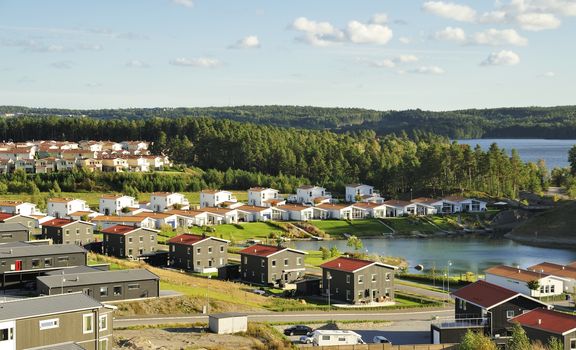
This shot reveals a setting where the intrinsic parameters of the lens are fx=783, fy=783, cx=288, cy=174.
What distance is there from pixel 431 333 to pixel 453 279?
470 inches

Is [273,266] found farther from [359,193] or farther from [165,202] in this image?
[359,193]

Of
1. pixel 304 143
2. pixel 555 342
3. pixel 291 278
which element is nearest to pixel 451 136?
pixel 304 143

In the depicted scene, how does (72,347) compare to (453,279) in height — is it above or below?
above

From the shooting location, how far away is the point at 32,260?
86.8ft

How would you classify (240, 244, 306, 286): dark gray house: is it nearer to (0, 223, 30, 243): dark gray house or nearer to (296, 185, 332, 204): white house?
(0, 223, 30, 243): dark gray house

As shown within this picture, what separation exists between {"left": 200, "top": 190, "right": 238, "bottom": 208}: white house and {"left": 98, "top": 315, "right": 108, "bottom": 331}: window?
37464 mm

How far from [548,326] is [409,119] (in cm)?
16346

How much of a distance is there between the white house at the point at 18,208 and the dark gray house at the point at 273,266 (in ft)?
64.5

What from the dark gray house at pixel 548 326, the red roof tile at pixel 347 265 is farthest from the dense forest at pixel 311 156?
the dark gray house at pixel 548 326

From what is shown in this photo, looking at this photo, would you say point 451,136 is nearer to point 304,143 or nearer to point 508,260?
point 304,143

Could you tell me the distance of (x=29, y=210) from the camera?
46719 mm

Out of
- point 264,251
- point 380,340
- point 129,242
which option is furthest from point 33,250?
point 380,340

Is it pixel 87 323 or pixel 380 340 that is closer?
pixel 87 323

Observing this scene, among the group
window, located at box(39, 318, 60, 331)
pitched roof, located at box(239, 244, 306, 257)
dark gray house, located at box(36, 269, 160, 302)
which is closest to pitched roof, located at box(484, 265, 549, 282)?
pitched roof, located at box(239, 244, 306, 257)
